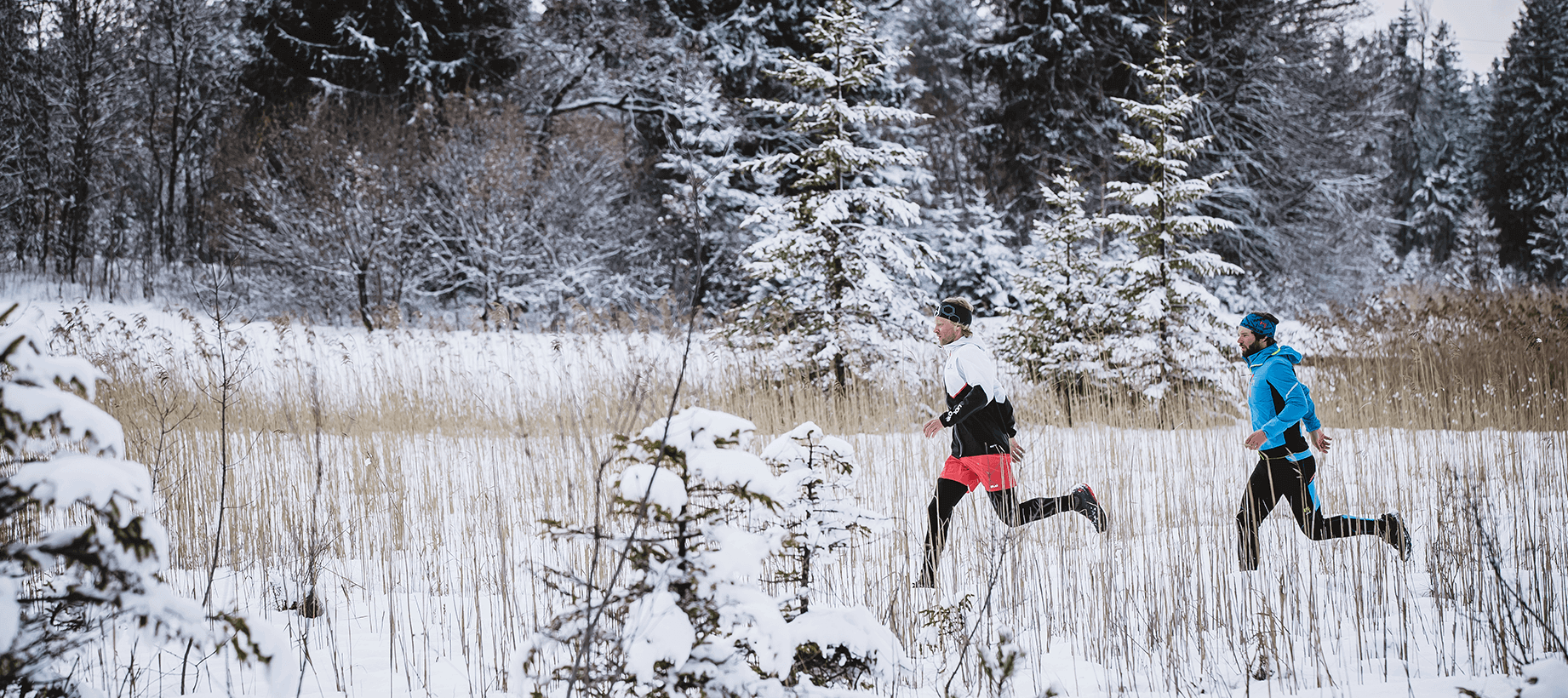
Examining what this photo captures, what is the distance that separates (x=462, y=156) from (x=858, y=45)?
1061 cm

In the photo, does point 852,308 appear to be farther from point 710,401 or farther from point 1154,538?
point 1154,538

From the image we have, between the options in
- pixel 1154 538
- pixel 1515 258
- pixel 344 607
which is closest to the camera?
pixel 344 607

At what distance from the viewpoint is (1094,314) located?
28.7 feet

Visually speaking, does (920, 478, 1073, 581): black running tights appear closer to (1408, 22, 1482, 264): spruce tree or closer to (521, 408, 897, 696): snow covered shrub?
(521, 408, 897, 696): snow covered shrub

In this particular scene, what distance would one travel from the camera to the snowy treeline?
1595 centimetres

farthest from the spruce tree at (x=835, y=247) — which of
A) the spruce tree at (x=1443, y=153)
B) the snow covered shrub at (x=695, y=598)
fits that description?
the spruce tree at (x=1443, y=153)

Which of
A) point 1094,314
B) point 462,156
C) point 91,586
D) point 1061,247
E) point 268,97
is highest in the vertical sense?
point 268,97

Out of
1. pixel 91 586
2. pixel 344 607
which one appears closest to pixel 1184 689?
pixel 91 586

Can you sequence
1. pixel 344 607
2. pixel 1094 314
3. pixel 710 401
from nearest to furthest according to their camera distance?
pixel 344 607, pixel 710 401, pixel 1094 314

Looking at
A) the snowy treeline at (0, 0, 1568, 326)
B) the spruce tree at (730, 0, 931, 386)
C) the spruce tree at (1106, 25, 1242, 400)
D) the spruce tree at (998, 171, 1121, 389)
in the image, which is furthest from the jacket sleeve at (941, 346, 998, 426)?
the snowy treeline at (0, 0, 1568, 326)

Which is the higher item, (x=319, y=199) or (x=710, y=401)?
(x=319, y=199)

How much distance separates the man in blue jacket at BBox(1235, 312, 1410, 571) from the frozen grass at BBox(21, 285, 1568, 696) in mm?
139

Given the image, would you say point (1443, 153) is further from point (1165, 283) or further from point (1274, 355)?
point (1274, 355)

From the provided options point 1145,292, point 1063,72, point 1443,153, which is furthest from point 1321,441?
point 1443,153
